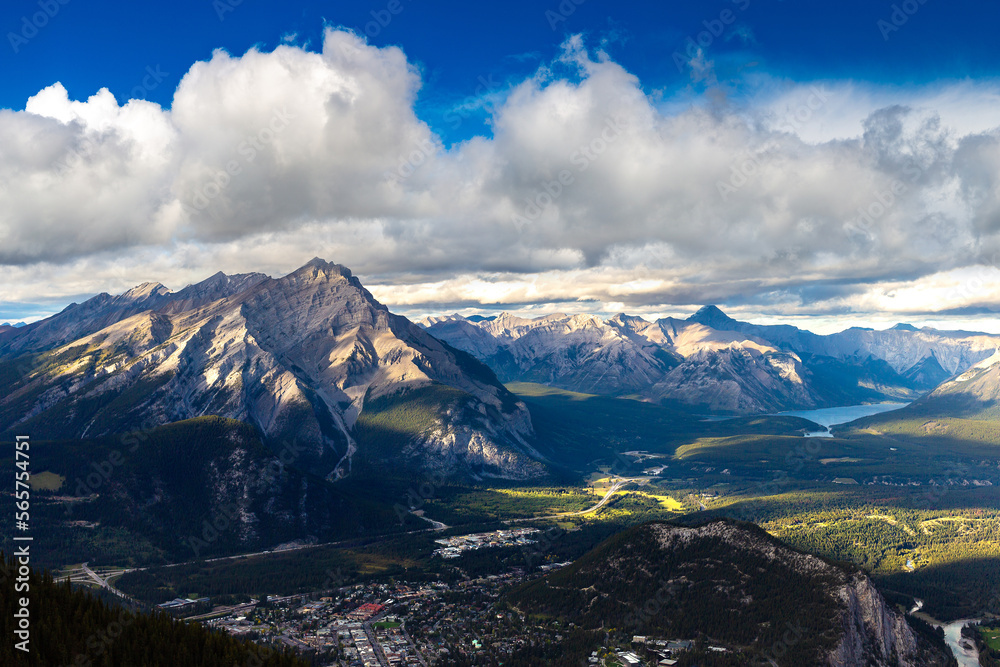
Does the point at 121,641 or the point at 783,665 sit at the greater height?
the point at 121,641

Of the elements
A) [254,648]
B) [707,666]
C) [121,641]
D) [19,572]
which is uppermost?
[19,572]

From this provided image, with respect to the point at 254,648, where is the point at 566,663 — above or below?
below

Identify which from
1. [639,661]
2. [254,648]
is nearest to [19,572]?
[254,648]

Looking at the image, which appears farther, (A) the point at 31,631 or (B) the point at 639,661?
(B) the point at 639,661

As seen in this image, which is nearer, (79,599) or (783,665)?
(79,599)

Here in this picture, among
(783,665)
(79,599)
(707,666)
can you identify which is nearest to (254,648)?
(79,599)

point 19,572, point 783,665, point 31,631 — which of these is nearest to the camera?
point 31,631

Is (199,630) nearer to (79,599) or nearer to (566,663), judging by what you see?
(79,599)

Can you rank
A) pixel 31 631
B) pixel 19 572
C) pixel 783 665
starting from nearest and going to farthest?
pixel 31 631 → pixel 19 572 → pixel 783 665

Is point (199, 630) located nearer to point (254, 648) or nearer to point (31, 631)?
point (254, 648)
